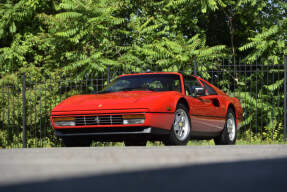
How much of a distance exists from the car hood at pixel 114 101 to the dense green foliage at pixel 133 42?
234 inches

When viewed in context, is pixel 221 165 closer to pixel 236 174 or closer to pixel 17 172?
pixel 236 174

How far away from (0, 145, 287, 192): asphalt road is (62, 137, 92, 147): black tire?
290cm

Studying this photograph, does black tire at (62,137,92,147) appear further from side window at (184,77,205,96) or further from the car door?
side window at (184,77,205,96)

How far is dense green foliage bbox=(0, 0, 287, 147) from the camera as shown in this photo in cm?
1678

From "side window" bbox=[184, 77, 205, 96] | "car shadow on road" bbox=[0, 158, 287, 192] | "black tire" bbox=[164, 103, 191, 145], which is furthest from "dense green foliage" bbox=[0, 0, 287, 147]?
"car shadow on road" bbox=[0, 158, 287, 192]

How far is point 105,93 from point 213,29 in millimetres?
13207

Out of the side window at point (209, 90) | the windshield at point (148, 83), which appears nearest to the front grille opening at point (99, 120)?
the windshield at point (148, 83)

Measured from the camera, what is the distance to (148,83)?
9.54 metres

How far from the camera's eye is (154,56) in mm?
17031

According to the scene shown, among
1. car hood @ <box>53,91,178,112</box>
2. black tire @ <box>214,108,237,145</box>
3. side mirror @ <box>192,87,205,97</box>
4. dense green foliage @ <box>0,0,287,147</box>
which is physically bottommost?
black tire @ <box>214,108,237,145</box>

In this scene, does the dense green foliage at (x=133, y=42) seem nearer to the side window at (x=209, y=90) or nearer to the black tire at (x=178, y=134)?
the side window at (x=209, y=90)

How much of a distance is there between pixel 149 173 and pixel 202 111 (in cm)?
531

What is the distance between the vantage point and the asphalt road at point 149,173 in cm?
364

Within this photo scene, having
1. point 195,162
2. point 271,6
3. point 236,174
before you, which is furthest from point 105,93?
point 271,6
